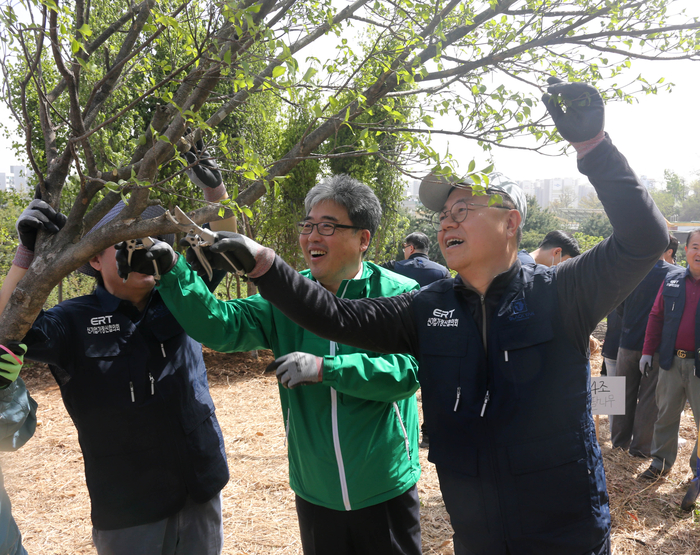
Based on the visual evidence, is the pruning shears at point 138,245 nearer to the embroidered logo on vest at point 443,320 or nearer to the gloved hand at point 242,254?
the gloved hand at point 242,254

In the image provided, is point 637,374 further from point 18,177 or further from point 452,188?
point 18,177

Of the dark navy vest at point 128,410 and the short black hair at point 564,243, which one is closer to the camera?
the dark navy vest at point 128,410

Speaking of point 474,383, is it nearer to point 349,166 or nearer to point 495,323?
point 495,323

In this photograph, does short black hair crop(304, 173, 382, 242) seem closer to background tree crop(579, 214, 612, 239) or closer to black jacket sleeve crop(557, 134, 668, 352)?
black jacket sleeve crop(557, 134, 668, 352)

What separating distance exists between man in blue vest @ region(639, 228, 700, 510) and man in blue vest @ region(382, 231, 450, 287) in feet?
7.50

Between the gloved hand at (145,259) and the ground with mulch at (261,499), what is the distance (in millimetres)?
2466

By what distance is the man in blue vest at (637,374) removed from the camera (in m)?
4.85

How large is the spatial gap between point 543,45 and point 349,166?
209 inches

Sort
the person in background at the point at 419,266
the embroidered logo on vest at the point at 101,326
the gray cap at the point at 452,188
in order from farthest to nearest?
the person in background at the point at 419,266 → the embroidered logo on vest at the point at 101,326 → the gray cap at the point at 452,188

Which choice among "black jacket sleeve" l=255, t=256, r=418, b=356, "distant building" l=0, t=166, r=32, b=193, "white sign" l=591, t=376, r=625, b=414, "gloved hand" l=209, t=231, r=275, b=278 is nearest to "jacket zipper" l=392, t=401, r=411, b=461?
"black jacket sleeve" l=255, t=256, r=418, b=356

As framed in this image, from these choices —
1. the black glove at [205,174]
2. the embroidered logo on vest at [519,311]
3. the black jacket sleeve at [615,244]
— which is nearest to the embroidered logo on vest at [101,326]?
the black glove at [205,174]

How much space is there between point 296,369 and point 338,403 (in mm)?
399

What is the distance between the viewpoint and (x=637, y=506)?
3953mm

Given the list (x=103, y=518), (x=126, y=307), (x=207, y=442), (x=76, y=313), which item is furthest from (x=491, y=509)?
(x=76, y=313)
